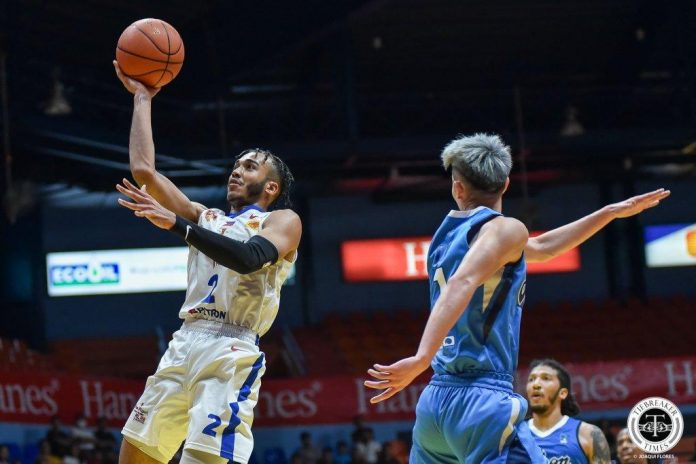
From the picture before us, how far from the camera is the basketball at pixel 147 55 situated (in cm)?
524

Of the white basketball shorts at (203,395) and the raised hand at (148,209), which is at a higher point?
the raised hand at (148,209)

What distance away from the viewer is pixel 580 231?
4.77 meters

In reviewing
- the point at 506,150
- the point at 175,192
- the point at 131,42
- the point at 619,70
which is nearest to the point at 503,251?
the point at 506,150

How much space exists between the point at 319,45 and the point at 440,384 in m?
13.7

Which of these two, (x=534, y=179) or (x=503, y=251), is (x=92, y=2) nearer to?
(x=534, y=179)

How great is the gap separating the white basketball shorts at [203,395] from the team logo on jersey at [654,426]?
9.97 ft

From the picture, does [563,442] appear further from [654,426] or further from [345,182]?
[345,182]

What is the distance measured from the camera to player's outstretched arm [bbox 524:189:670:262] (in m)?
4.72

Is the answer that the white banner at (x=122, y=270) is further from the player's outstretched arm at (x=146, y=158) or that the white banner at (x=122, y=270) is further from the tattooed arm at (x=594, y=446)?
the player's outstretched arm at (x=146, y=158)

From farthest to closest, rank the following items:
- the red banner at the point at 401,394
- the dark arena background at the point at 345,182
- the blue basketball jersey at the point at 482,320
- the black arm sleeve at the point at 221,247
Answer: the red banner at the point at 401,394
the dark arena background at the point at 345,182
the black arm sleeve at the point at 221,247
the blue basketball jersey at the point at 482,320

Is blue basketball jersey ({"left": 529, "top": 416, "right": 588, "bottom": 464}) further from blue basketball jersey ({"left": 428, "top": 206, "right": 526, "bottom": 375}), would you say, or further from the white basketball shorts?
blue basketball jersey ({"left": 428, "top": 206, "right": 526, "bottom": 375})

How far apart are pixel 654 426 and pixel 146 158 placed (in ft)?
13.0

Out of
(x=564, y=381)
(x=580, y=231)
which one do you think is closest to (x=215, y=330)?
(x=580, y=231)

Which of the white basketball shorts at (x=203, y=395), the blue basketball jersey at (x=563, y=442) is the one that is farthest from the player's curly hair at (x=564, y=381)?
the white basketball shorts at (x=203, y=395)
